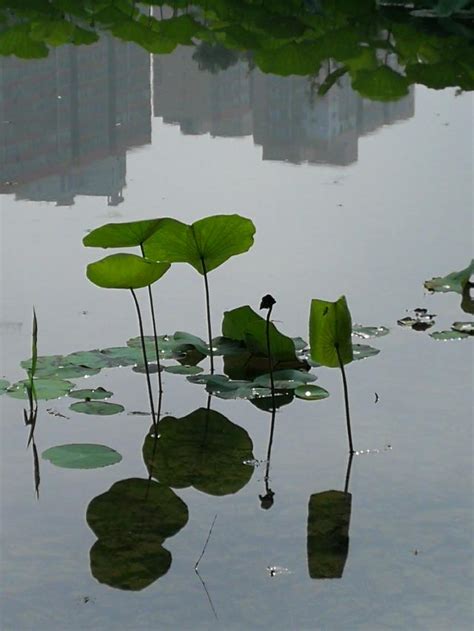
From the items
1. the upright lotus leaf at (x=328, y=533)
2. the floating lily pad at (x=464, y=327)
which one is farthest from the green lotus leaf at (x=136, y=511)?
the floating lily pad at (x=464, y=327)

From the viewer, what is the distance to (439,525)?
1649 mm

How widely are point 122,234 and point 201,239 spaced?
13 cm

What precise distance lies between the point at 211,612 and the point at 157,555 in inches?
5.9

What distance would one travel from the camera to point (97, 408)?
2.05 metres

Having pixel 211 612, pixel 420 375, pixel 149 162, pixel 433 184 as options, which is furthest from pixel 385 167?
pixel 211 612

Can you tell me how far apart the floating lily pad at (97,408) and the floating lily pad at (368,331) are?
0.56 metres

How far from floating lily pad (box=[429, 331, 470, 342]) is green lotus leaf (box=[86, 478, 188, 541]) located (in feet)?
2.75

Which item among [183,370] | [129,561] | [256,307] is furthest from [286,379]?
[129,561]

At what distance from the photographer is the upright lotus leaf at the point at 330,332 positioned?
→ 1948 mm

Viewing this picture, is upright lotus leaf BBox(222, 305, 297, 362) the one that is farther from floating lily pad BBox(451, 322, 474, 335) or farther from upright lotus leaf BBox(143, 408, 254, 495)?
floating lily pad BBox(451, 322, 474, 335)

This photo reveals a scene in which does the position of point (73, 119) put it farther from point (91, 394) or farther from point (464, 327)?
point (91, 394)

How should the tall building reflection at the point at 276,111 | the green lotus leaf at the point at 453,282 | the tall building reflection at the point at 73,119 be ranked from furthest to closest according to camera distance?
the tall building reflection at the point at 276,111 < the tall building reflection at the point at 73,119 < the green lotus leaf at the point at 453,282

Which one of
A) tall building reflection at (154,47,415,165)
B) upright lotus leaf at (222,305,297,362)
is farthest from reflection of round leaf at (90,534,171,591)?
tall building reflection at (154,47,415,165)

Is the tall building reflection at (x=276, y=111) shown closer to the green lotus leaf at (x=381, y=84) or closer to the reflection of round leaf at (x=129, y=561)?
the green lotus leaf at (x=381, y=84)
